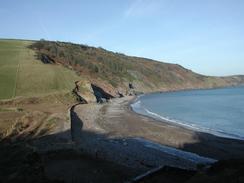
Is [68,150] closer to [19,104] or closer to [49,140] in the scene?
[49,140]

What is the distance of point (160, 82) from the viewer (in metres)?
178

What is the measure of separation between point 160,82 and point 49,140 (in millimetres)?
152955

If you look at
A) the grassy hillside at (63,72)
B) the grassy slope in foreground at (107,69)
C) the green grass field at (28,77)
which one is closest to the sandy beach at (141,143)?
the green grass field at (28,77)

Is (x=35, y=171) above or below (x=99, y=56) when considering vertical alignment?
below

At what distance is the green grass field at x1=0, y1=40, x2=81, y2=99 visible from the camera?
2295 inches

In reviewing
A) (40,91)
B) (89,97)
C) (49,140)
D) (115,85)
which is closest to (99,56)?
(115,85)

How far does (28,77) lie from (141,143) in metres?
42.0

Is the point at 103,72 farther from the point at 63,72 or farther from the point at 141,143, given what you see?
the point at 141,143

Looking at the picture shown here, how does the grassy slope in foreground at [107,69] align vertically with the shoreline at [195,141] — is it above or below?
above

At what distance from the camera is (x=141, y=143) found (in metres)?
29.3

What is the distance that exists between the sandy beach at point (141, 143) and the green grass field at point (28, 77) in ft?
65.4

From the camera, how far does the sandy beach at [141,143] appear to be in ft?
73.4

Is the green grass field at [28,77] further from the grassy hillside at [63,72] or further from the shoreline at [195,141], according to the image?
the shoreline at [195,141]

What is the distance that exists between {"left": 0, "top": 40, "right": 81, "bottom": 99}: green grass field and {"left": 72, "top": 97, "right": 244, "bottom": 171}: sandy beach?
19944mm
